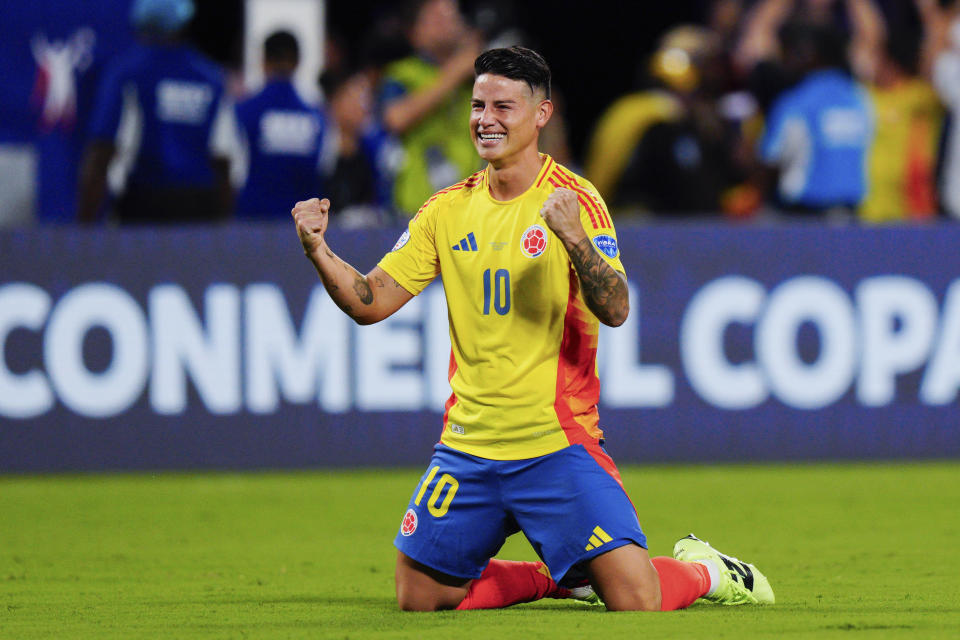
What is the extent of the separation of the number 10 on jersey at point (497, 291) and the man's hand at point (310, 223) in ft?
2.00

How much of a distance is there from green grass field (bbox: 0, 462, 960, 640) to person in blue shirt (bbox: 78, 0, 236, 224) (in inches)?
67.8

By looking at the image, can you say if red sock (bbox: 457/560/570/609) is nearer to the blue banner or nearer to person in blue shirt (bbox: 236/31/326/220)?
the blue banner

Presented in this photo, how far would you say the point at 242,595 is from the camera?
5.95m

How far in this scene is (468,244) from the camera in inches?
219

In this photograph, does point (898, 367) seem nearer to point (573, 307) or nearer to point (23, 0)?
point (573, 307)

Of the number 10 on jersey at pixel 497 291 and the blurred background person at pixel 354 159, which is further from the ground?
the blurred background person at pixel 354 159

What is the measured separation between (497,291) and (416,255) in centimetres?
37

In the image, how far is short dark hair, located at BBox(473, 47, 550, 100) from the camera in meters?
5.39

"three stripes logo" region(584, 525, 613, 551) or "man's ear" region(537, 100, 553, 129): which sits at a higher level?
"man's ear" region(537, 100, 553, 129)

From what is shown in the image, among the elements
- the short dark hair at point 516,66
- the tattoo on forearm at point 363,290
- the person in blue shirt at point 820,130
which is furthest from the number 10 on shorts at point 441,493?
the person in blue shirt at point 820,130

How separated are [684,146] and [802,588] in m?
5.71

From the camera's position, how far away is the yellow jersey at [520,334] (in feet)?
17.8

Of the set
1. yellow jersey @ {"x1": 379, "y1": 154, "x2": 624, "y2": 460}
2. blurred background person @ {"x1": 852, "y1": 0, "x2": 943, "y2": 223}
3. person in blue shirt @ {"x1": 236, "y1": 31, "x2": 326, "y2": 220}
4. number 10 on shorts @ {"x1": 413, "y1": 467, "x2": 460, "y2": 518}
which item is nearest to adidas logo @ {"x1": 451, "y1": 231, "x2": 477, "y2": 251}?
yellow jersey @ {"x1": 379, "y1": 154, "x2": 624, "y2": 460}

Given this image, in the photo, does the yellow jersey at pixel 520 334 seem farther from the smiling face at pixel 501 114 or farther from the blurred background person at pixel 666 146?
the blurred background person at pixel 666 146
